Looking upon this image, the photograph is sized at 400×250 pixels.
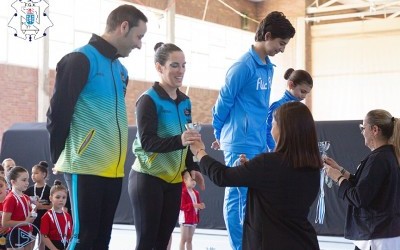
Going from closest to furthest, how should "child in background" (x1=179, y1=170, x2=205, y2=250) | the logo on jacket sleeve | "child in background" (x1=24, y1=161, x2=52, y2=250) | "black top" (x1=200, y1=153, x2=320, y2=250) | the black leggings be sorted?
"black top" (x1=200, y1=153, x2=320, y2=250), the black leggings, the logo on jacket sleeve, "child in background" (x1=24, y1=161, x2=52, y2=250), "child in background" (x1=179, y1=170, x2=205, y2=250)

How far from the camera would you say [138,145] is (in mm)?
3873

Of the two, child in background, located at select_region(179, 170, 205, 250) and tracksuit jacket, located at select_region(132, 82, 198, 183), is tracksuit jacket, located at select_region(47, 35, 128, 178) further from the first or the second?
child in background, located at select_region(179, 170, 205, 250)

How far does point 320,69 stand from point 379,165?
19133mm

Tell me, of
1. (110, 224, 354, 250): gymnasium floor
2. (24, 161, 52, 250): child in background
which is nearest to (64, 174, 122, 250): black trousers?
(24, 161, 52, 250): child in background

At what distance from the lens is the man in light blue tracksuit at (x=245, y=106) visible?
161 inches

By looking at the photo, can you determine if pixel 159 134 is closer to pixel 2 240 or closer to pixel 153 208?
pixel 153 208

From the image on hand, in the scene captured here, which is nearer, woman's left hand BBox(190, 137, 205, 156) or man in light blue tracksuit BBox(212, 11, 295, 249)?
woman's left hand BBox(190, 137, 205, 156)

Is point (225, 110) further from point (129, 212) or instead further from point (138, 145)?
point (129, 212)

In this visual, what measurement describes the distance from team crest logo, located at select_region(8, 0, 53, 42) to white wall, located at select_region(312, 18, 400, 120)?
35.2 ft

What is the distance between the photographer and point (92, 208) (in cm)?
321

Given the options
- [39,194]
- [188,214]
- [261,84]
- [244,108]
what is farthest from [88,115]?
[188,214]

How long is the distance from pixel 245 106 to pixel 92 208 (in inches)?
53.8

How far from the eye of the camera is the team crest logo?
14258 millimetres

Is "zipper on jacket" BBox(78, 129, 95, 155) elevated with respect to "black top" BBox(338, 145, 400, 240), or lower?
elevated
